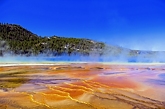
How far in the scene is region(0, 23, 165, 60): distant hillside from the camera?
37.6 meters

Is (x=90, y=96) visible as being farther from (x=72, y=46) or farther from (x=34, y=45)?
(x=72, y=46)

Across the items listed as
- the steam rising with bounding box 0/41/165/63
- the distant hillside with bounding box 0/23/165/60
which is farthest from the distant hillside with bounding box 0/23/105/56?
the steam rising with bounding box 0/41/165/63

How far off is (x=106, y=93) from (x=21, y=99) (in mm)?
2557

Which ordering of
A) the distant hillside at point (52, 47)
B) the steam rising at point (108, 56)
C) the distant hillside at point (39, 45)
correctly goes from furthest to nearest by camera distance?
the distant hillside at point (52, 47)
the distant hillside at point (39, 45)
the steam rising at point (108, 56)

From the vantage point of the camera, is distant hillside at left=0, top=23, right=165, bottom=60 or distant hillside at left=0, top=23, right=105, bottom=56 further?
distant hillside at left=0, top=23, right=165, bottom=60

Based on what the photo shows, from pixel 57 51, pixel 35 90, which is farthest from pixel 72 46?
pixel 35 90

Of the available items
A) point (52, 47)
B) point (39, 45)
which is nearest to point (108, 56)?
point (52, 47)

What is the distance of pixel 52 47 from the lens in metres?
42.1

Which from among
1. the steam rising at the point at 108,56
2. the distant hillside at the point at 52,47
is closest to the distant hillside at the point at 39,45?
the distant hillside at the point at 52,47

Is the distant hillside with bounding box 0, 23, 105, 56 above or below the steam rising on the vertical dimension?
above

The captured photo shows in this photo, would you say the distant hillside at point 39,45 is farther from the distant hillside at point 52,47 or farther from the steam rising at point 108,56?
the steam rising at point 108,56

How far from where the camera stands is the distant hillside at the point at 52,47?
123 feet

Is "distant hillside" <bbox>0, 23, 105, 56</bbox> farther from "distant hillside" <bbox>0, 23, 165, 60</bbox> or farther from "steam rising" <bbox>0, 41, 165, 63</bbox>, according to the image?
"steam rising" <bbox>0, 41, 165, 63</bbox>

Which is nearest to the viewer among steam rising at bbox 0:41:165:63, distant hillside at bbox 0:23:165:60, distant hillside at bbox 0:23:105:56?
steam rising at bbox 0:41:165:63
